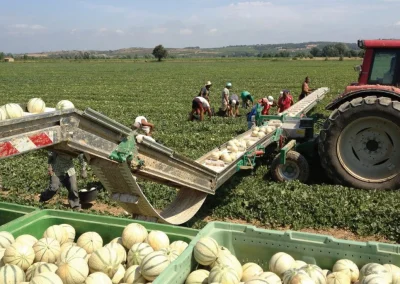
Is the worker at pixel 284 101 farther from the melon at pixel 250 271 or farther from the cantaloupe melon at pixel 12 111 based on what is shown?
the cantaloupe melon at pixel 12 111

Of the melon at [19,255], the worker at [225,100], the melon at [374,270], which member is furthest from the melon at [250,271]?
the worker at [225,100]

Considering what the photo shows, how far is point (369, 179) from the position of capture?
8453 mm

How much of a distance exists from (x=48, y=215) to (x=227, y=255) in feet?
7.18

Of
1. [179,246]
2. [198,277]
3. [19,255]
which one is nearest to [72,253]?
[19,255]

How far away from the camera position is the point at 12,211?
15.8 ft

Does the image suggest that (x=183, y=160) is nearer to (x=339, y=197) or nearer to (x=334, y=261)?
(x=334, y=261)

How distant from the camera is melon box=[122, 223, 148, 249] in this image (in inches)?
153

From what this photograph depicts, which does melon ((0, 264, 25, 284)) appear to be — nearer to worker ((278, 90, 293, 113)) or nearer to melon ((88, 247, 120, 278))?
melon ((88, 247, 120, 278))

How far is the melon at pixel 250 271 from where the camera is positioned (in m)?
3.41

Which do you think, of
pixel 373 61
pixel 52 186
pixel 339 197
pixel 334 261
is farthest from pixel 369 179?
pixel 52 186

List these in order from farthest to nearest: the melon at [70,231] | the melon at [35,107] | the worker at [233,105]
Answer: the worker at [233,105] → the melon at [70,231] → the melon at [35,107]

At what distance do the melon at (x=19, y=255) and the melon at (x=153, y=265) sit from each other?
1048 mm

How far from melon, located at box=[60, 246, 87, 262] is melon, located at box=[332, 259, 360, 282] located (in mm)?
2066

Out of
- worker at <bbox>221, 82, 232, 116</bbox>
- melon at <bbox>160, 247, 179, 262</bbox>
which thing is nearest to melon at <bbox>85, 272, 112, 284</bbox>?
melon at <bbox>160, 247, 179, 262</bbox>
